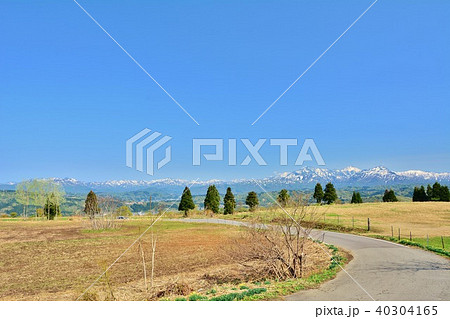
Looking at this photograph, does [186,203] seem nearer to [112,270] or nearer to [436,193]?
[112,270]

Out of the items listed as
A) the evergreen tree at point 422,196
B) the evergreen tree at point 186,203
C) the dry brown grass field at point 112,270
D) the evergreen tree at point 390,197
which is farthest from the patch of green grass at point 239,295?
the evergreen tree at point 422,196

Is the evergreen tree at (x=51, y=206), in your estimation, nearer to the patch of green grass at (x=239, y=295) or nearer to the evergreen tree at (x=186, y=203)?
the evergreen tree at (x=186, y=203)

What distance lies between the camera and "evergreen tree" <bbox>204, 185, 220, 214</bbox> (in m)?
66.3

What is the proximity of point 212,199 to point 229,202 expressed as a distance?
5066 mm

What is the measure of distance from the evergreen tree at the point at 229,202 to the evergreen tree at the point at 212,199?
1.83 meters

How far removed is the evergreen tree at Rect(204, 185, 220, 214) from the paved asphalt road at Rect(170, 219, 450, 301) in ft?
166

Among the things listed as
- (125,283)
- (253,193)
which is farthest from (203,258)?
(253,193)

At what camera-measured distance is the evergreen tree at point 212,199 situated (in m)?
66.3

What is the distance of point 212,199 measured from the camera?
219 ft

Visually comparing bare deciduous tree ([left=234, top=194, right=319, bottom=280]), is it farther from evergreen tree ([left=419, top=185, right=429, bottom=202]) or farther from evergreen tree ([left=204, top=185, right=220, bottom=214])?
evergreen tree ([left=419, top=185, right=429, bottom=202])

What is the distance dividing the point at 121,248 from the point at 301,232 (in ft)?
58.4
